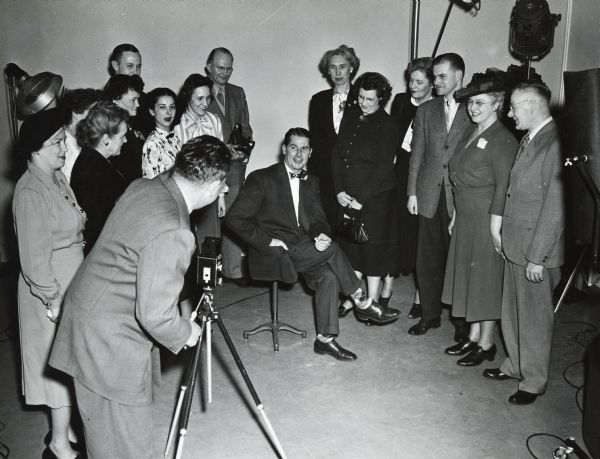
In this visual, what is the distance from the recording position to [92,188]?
3111mm

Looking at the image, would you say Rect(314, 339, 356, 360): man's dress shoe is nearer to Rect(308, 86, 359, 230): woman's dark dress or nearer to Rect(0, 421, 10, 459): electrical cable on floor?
Rect(308, 86, 359, 230): woman's dark dress

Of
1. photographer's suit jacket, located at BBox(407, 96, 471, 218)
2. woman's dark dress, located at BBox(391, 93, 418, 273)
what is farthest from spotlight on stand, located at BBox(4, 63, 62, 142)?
woman's dark dress, located at BBox(391, 93, 418, 273)

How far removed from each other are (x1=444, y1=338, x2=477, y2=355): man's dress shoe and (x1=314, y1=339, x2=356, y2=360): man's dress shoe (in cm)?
68

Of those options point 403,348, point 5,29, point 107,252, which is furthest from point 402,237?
point 5,29

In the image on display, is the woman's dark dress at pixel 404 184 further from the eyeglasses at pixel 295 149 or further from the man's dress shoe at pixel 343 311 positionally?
the eyeglasses at pixel 295 149

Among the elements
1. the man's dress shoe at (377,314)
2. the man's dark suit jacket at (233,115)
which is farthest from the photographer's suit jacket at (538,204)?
the man's dark suit jacket at (233,115)

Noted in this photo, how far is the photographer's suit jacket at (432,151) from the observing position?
4.02m

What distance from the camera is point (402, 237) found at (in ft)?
15.5

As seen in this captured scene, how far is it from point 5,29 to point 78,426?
4.35 metres

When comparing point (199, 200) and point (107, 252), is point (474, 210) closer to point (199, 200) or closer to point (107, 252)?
point (199, 200)

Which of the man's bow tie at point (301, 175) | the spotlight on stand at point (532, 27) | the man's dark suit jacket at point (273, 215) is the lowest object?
the man's dark suit jacket at point (273, 215)

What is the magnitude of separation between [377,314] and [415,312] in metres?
0.45

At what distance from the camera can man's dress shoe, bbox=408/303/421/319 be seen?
468cm

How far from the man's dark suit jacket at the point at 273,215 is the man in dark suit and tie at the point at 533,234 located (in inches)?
51.3
